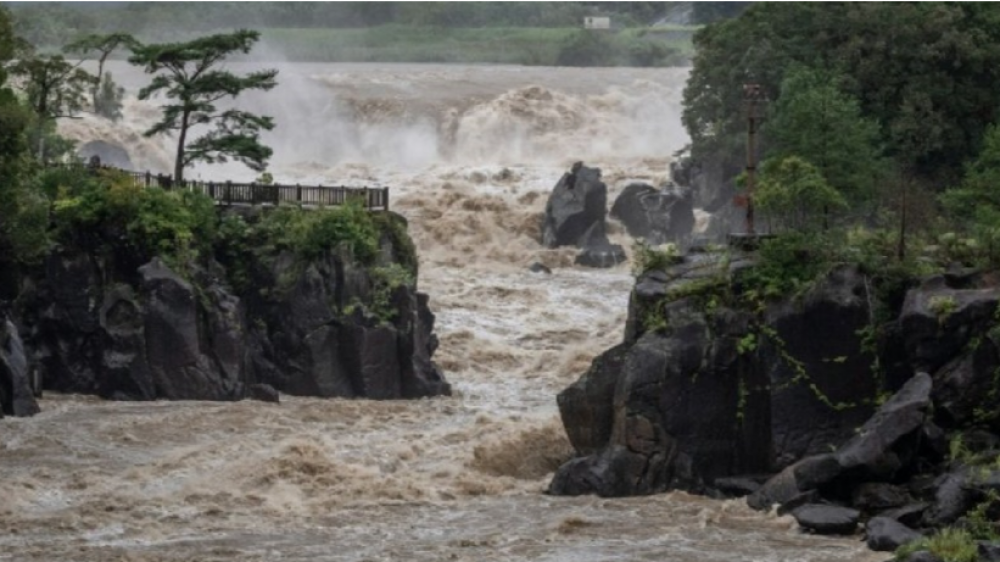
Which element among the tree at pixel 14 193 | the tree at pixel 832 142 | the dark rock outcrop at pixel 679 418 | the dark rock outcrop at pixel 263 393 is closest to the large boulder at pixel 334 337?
the dark rock outcrop at pixel 263 393

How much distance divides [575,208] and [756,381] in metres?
37.5

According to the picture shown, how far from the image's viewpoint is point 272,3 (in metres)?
176

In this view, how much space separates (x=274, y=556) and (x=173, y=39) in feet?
375

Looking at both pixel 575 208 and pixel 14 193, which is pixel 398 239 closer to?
pixel 14 193

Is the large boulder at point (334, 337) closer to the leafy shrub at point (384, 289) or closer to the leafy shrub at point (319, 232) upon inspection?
the leafy shrub at point (384, 289)

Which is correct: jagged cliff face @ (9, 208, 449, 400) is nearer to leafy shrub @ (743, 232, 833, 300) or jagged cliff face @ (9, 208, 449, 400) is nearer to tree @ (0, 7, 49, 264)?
tree @ (0, 7, 49, 264)

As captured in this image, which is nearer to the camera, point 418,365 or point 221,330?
point 221,330

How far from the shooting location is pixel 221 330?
63.2 meters

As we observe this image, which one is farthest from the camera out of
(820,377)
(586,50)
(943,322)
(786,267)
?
(586,50)

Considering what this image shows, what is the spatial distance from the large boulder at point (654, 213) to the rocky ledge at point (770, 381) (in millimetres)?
38356

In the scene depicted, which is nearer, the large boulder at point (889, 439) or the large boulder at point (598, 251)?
the large boulder at point (889, 439)

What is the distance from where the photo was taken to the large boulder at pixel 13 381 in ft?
192

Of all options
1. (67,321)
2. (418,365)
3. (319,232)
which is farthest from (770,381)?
(67,321)

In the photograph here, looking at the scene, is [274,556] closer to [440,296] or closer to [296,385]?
[296,385]
